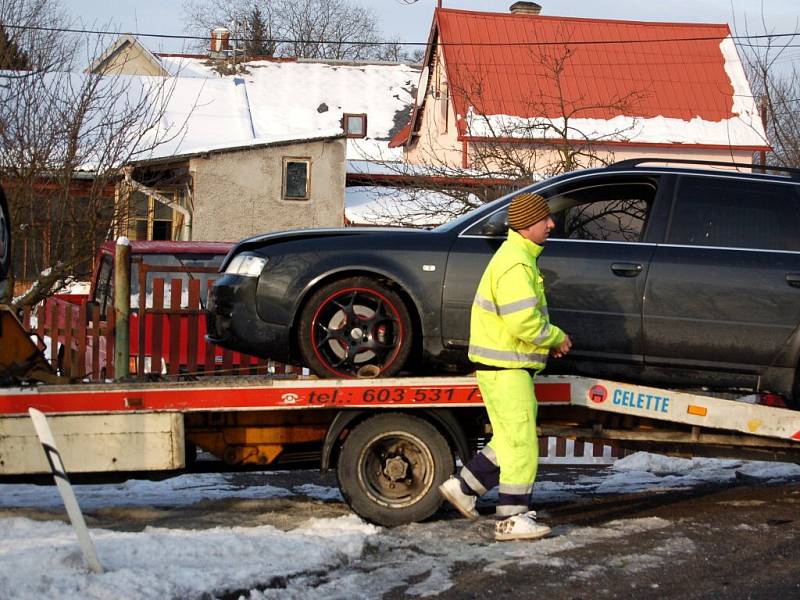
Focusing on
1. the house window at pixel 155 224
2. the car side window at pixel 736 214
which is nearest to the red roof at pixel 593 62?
the house window at pixel 155 224

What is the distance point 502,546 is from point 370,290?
1.72 metres

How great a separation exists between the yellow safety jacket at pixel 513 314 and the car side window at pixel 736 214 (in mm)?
1160

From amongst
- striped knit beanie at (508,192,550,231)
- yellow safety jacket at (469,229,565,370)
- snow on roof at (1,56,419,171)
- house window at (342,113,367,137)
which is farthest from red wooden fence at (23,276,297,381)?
house window at (342,113,367,137)

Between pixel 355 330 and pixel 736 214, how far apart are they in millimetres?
2458

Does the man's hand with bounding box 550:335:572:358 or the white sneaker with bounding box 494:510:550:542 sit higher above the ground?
the man's hand with bounding box 550:335:572:358

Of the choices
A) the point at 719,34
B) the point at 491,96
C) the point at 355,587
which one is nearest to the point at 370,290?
the point at 355,587

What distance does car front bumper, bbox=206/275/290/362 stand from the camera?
277 inches

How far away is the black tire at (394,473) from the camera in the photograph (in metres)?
6.96

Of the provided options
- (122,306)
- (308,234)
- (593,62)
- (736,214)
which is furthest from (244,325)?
(593,62)

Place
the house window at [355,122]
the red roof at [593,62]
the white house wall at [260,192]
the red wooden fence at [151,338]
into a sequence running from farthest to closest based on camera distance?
the house window at [355,122], the red roof at [593,62], the white house wall at [260,192], the red wooden fence at [151,338]

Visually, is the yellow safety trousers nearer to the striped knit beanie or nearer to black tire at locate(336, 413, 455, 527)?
black tire at locate(336, 413, 455, 527)

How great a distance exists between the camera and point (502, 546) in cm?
641

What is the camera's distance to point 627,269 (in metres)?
6.95

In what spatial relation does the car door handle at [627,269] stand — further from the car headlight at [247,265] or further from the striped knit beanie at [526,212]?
the car headlight at [247,265]
